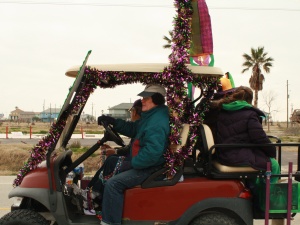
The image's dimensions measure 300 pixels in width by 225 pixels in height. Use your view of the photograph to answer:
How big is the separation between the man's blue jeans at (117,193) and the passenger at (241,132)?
2.67 feet

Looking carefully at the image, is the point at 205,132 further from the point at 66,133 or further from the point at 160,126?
the point at 66,133

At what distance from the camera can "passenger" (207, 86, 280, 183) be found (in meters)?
3.53

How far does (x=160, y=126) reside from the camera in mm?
3381

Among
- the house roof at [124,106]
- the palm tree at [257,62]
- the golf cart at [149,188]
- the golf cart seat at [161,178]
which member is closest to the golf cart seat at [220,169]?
the golf cart at [149,188]

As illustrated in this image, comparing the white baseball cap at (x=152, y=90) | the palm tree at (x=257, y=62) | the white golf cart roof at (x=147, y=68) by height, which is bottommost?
the white baseball cap at (x=152, y=90)

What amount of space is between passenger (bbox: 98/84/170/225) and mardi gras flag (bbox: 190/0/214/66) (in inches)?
26.9

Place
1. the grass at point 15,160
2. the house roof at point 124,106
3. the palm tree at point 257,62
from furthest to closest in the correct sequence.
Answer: the palm tree at point 257,62 → the grass at point 15,160 → the house roof at point 124,106

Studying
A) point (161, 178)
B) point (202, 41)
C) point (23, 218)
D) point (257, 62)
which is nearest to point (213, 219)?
point (161, 178)

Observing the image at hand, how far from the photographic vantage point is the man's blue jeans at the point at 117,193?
11.0 ft

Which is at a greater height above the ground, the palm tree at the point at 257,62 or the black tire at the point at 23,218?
the palm tree at the point at 257,62

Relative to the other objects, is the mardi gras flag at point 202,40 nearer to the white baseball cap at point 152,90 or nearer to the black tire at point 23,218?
the white baseball cap at point 152,90

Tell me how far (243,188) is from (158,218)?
2.76 ft

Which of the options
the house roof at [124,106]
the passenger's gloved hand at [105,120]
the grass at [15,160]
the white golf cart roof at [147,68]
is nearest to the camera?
the white golf cart roof at [147,68]

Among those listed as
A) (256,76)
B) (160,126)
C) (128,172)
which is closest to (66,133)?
(128,172)
